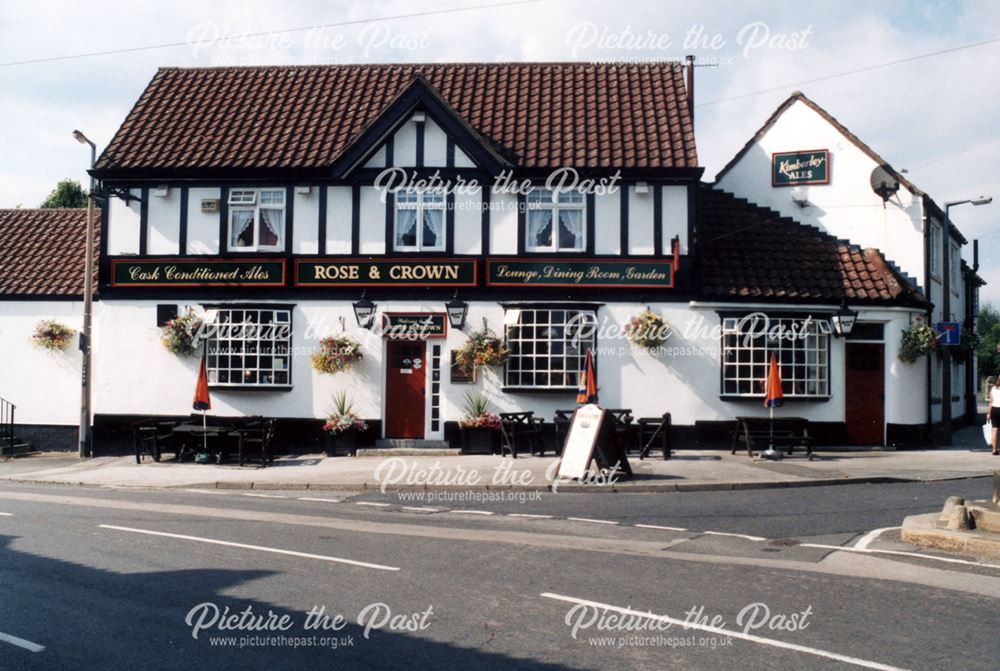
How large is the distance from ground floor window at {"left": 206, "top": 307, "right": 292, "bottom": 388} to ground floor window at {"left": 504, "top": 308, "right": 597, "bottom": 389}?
5.31m

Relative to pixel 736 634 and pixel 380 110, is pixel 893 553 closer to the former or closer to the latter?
pixel 736 634

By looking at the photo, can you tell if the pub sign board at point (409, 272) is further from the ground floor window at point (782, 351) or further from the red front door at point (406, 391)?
the ground floor window at point (782, 351)

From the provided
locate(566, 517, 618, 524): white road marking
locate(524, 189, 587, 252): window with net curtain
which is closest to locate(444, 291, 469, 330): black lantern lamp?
locate(524, 189, 587, 252): window with net curtain

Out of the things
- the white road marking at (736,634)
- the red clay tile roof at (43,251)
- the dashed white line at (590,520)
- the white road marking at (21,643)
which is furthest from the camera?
the red clay tile roof at (43,251)

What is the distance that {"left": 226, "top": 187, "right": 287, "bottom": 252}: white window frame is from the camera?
2081cm

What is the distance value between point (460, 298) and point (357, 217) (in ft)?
10.3

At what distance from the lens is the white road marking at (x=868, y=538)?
10.1 m

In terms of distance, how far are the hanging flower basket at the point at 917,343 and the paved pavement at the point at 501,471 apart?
7.26 feet

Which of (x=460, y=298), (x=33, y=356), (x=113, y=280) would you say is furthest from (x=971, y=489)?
(x=33, y=356)

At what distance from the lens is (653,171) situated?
19.9 metres

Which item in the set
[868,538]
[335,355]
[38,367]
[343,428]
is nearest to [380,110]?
[335,355]

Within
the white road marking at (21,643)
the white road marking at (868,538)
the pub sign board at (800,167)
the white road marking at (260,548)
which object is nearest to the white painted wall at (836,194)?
the pub sign board at (800,167)

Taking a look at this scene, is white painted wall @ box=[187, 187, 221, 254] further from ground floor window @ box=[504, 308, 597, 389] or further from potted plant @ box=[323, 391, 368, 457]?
ground floor window @ box=[504, 308, 597, 389]

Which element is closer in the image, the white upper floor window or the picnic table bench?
the picnic table bench
